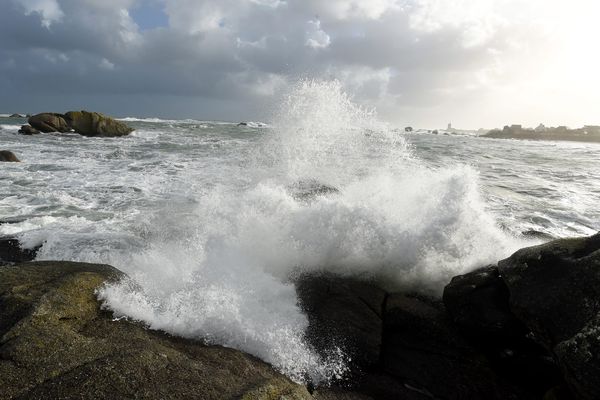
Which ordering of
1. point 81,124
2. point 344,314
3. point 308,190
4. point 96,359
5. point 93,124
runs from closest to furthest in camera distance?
point 96,359 < point 344,314 < point 308,190 < point 93,124 < point 81,124

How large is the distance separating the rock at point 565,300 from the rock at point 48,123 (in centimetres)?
3667

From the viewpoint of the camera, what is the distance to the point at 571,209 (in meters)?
10.6

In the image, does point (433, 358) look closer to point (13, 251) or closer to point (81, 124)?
point (13, 251)

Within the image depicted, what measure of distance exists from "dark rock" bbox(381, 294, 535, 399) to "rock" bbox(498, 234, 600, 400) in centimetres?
61

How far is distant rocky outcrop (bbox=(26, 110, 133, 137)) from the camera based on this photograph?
103 feet

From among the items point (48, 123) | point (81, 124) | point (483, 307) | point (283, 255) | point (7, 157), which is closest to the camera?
point (483, 307)

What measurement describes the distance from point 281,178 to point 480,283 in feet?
23.4

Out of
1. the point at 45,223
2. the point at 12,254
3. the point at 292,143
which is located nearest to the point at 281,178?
the point at 292,143

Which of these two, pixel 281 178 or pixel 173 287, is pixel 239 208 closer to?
pixel 173 287

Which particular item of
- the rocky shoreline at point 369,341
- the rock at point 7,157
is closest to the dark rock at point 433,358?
the rocky shoreline at point 369,341

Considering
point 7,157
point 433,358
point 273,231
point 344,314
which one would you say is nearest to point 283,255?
point 273,231

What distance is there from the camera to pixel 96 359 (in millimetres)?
2793

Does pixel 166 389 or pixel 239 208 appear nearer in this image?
pixel 166 389

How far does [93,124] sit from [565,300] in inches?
1374
